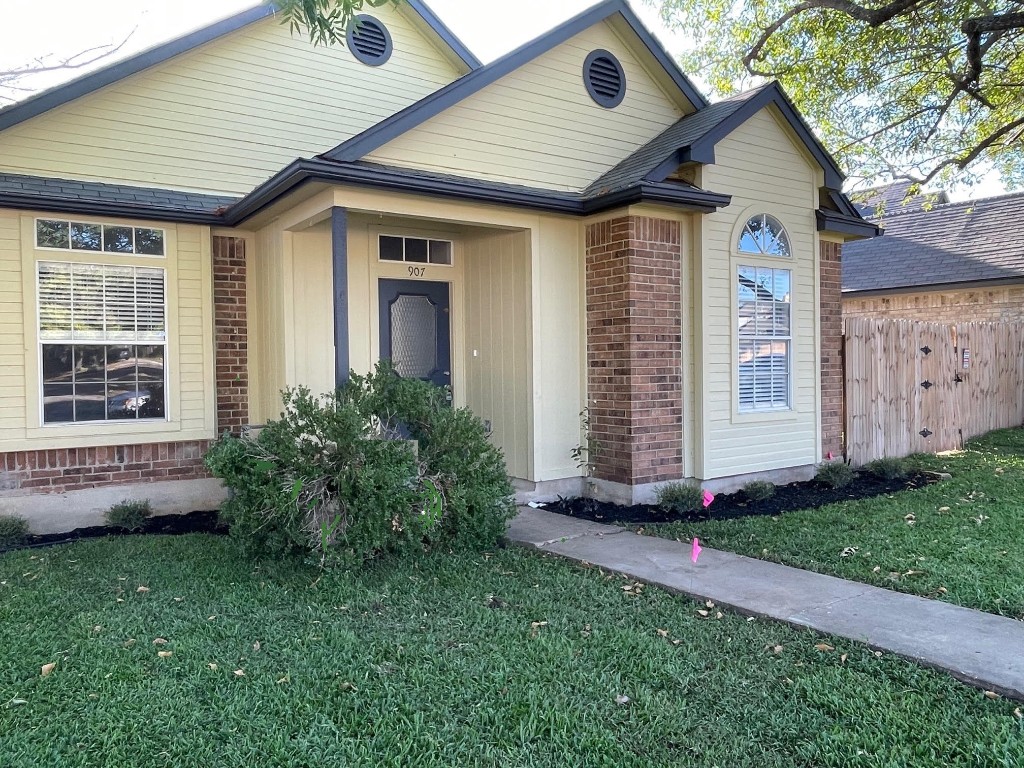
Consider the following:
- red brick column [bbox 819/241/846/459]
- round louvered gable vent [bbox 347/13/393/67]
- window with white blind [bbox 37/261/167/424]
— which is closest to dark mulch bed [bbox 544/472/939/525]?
red brick column [bbox 819/241/846/459]

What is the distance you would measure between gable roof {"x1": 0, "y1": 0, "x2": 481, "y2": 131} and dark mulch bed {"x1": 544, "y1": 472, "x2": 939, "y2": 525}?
5.77 m

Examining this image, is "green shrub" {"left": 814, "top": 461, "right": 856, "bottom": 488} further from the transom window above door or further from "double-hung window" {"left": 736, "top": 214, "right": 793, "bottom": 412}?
the transom window above door

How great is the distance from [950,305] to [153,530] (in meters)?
15.4

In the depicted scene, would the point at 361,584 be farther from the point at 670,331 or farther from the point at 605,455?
the point at 670,331

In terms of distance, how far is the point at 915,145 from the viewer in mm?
15289

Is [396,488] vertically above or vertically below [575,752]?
above

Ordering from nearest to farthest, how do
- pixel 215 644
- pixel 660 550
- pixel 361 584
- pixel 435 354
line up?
1. pixel 215 644
2. pixel 361 584
3. pixel 660 550
4. pixel 435 354

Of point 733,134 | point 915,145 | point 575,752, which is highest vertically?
point 915,145

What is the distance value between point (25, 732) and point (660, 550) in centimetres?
422

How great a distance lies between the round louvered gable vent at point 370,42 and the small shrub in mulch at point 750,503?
18.1ft

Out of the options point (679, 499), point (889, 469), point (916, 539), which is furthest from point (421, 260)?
point (889, 469)

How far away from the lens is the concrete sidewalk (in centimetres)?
379

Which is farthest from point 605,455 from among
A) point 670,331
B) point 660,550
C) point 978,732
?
point 978,732

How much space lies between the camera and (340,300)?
6.28 metres
